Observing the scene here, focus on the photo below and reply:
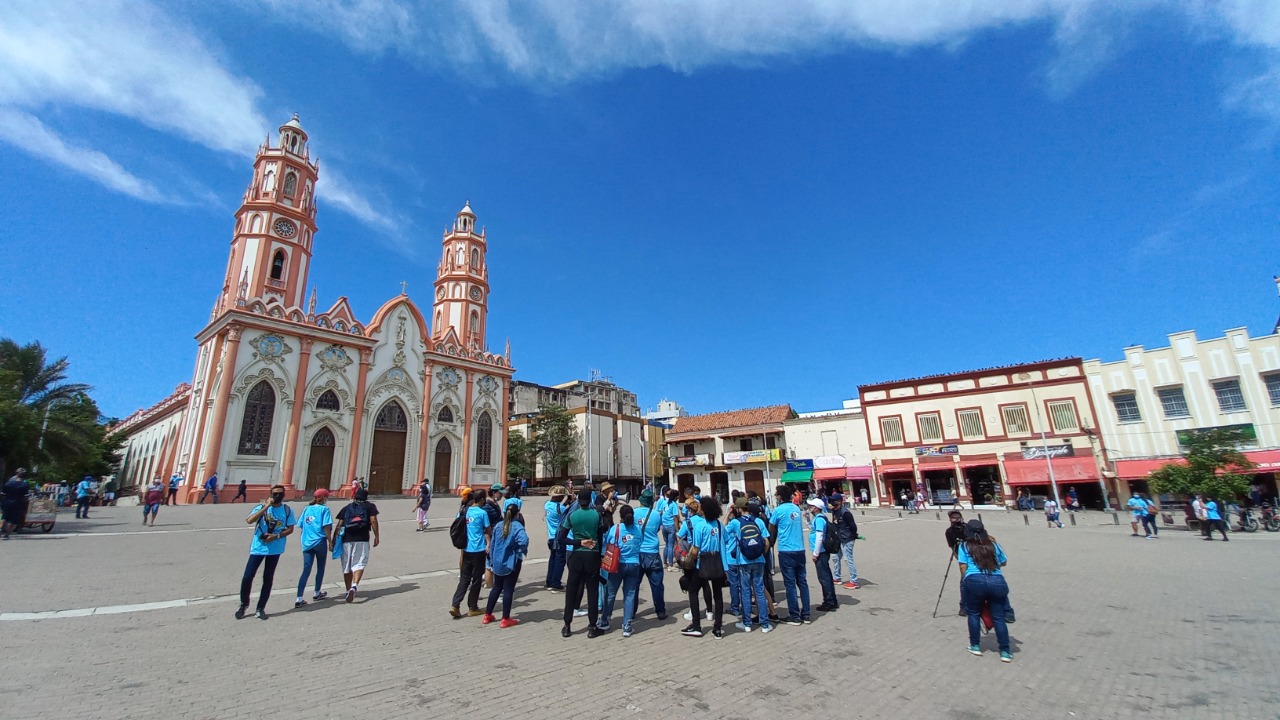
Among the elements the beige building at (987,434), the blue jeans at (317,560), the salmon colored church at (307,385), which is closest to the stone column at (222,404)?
the salmon colored church at (307,385)

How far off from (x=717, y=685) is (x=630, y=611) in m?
1.74

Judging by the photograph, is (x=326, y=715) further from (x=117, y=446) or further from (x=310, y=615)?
(x=117, y=446)

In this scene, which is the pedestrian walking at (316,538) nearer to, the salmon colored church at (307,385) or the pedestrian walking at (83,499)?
the pedestrian walking at (83,499)

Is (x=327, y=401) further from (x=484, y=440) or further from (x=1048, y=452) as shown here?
(x=1048, y=452)

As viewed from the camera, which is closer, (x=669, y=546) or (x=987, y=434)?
(x=669, y=546)

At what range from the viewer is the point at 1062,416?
100 feet

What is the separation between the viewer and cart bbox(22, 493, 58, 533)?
1312 cm

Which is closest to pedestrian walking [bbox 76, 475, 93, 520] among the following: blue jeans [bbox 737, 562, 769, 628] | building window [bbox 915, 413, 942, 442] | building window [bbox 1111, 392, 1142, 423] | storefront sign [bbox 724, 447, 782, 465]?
blue jeans [bbox 737, 562, 769, 628]

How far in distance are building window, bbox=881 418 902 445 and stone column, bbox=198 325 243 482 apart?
38.4 metres

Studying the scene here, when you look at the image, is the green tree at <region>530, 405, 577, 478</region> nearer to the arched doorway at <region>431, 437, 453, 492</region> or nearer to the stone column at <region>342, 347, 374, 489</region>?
the arched doorway at <region>431, 437, 453, 492</region>

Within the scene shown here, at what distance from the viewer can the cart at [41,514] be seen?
43.1ft

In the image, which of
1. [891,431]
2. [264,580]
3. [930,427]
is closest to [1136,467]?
[930,427]

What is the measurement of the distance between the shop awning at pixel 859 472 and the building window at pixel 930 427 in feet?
12.9

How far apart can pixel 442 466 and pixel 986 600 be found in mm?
34053
